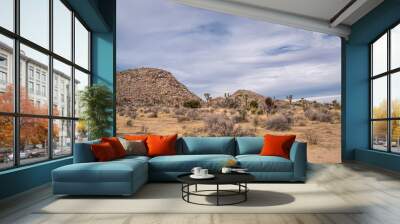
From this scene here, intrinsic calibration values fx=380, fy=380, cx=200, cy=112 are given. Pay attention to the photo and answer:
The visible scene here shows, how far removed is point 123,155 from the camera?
666 centimetres

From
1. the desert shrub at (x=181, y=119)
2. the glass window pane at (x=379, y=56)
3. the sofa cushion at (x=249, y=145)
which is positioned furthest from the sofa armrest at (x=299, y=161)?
the desert shrub at (x=181, y=119)

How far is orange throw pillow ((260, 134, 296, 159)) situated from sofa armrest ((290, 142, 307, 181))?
27cm

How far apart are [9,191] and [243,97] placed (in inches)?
335

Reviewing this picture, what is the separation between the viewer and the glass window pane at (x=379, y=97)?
8938mm

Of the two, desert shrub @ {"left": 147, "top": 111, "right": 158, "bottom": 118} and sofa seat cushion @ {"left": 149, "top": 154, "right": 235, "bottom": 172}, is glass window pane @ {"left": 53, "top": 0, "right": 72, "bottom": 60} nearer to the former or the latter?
sofa seat cushion @ {"left": 149, "top": 154, "right": 235, "bottom": 172}

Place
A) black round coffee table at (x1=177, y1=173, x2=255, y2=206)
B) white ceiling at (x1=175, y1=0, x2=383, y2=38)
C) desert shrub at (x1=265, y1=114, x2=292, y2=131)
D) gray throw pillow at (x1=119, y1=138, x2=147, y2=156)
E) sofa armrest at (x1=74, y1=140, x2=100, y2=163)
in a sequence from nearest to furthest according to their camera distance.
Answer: black round coffee table at (x1=177, y1=173, x2=255, y2=206)
sofa armrest at (x1=74, y1=140, x2=100, y2=163)
gray throw pillow at (x1=119, y1=138, x2=147, y2=156)
white ceiling at (x1=175, y1=0, x2=383, y2=38)
desert shrub at (x1=265, y1=114, x2=292, y2=131)

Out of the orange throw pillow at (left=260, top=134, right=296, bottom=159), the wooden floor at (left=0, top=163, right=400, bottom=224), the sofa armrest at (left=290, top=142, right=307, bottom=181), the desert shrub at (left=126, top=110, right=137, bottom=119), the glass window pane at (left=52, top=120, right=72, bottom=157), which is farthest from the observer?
the desert shrub at (left=126, top=110, right=137, bottom=119)

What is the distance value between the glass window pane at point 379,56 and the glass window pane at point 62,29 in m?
7.08

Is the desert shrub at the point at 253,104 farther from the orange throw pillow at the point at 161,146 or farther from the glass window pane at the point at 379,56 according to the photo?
the orange throw pillow at the point at 161,146

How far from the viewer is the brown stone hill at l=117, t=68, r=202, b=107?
1235cm

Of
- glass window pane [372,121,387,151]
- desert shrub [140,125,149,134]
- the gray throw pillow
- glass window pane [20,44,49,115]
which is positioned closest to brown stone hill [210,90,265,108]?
desert shrub [140,125,149,134]

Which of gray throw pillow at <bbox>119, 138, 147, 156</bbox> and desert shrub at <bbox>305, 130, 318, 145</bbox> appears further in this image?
desert shrub at <bbox>305, 130, 318, 145</bbox>

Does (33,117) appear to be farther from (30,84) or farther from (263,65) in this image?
(263,65)

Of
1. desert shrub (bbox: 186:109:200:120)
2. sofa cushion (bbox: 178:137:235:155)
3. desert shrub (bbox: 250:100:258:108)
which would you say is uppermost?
desert shrub (bbox: 250:100:258:108)
